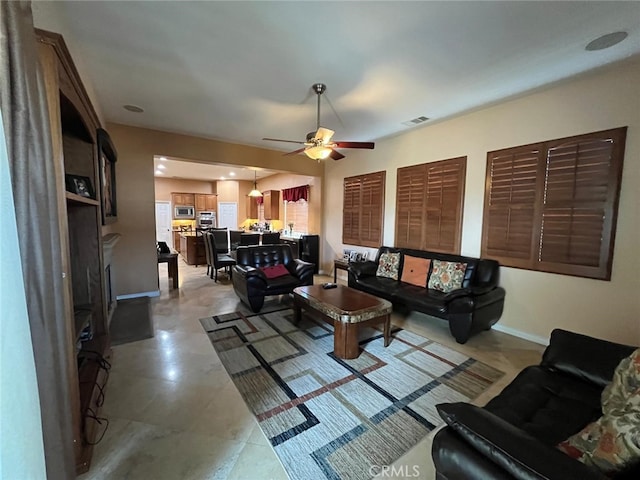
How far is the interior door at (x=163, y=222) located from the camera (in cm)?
905

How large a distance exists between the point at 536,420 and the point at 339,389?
1.28 metres

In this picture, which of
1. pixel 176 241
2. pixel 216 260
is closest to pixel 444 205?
pixel 216 260

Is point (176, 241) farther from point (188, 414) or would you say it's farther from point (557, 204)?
point (557, 204)

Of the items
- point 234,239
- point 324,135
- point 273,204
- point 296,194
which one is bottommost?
point 234,239

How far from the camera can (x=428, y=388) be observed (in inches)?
86.8

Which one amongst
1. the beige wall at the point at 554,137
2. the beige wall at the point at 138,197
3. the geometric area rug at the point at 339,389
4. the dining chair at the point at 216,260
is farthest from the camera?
the dining chair at the point at 216,260

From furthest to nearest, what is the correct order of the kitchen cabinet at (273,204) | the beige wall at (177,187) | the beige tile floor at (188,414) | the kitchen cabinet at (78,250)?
the beige wall at (177,187), the kitchen cabinet at (273,204), the beige tile floor at (188,414), the kitchen cabinet at (78,250)

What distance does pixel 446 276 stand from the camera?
354cm

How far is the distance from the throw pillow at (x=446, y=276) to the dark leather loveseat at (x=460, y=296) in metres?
0.08

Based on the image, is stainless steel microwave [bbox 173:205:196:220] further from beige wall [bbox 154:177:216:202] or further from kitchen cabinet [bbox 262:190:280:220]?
kitchen cabinet [bbox 262:190:280:220]

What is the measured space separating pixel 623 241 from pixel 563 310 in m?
0.87

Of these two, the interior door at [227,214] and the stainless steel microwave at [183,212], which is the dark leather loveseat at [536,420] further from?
the stainless steel microwave at [183,212]

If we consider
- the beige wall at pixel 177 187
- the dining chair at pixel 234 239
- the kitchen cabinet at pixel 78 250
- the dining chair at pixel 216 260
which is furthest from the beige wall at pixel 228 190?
the kitchen cabinet at pixel 78 250

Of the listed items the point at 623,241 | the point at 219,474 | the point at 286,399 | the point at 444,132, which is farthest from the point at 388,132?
the point at 219,474
